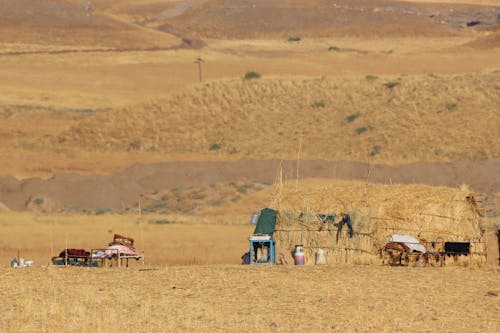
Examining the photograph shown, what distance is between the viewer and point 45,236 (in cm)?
3619

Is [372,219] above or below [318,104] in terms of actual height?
below

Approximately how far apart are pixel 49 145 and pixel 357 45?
214 ft

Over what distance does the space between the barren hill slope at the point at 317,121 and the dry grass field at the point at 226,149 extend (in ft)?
0.48

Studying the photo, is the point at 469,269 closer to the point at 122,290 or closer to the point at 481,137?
the point at 122,290

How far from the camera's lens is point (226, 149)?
60.1m

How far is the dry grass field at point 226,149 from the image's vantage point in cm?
2050

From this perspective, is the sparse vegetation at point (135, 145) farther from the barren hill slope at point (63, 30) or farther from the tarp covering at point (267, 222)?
the barren hill slope at point (63, 30)

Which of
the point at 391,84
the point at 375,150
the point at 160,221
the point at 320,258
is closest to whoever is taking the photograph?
the point at 320,258

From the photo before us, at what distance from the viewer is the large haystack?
26969mm

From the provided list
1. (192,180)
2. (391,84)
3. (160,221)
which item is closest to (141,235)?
(160,221)

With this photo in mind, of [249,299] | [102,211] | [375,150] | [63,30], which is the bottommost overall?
[249,299]

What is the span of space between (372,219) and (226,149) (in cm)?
3316

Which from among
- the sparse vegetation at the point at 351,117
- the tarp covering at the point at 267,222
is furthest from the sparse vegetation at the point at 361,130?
the tarp covering at the point at 267,222

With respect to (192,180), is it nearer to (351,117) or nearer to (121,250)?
(351,117)
